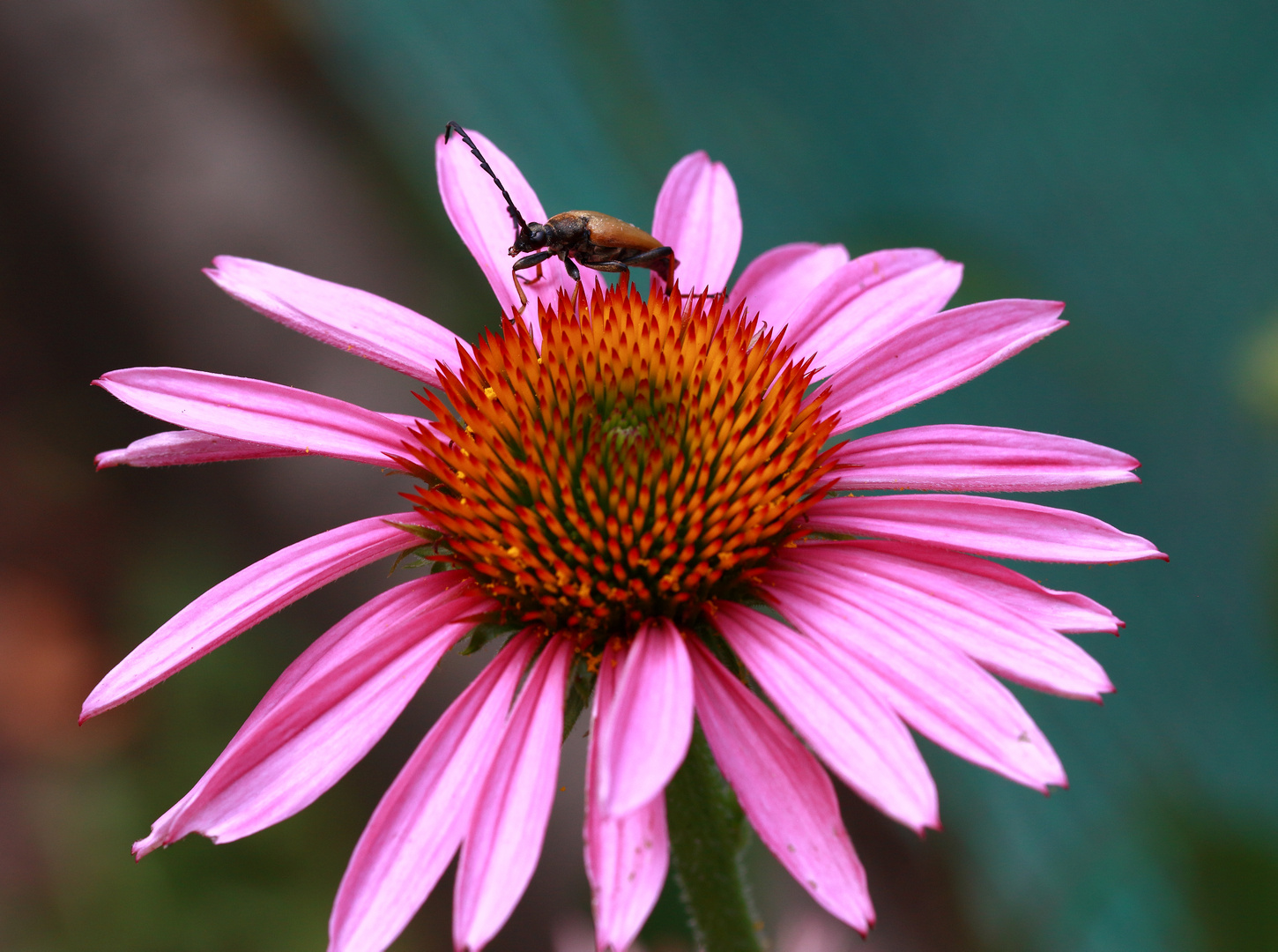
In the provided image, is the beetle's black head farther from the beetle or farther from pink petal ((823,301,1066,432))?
pink petal ((823,301,1066,432))

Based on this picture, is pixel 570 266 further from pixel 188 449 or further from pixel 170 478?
pixel 170 478

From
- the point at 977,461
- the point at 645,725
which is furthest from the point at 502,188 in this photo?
the point at 645,725

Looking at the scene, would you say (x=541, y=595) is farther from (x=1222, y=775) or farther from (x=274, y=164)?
(x=274, y=164)

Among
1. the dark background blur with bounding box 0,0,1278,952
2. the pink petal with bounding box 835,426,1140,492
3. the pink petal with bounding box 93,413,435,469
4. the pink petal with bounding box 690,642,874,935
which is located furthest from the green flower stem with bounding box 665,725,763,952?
the dark background blur with bounding box 0,0,1278,952

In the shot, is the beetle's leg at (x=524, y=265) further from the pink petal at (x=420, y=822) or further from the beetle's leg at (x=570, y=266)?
the pink petal at (x=420, y=822)

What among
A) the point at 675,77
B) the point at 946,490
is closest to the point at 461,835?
the point at 946,490
